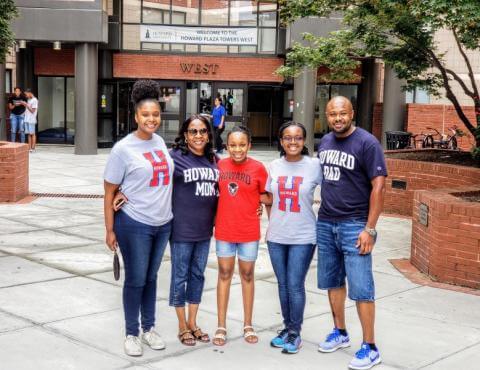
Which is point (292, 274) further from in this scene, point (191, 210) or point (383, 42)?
point (383, 42)

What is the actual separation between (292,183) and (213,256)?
12.1ft

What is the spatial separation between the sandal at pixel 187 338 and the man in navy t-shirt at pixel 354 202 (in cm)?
122

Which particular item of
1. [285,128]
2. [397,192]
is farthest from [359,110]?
[285,128]

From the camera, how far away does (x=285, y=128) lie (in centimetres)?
542

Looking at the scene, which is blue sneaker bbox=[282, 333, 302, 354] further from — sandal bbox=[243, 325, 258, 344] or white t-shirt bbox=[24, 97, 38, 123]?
white t-shirt bbox=[24, 97, 38, 123]

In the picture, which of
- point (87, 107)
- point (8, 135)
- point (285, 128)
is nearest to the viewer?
point (285, 128)

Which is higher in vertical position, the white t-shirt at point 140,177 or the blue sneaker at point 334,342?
the white t-shirt at point 140,177

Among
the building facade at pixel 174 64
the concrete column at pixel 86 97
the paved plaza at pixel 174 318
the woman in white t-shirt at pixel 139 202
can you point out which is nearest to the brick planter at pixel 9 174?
the paved plaza at pixel 174 318

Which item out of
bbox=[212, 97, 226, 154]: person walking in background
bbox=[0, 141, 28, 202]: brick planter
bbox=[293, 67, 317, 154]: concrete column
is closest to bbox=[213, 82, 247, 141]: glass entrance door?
bbox=[212, 97, 226, 154]: person walking in background

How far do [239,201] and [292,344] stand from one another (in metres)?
1.14

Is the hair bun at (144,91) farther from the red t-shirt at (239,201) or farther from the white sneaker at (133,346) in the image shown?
the white sneaker at (133,346)

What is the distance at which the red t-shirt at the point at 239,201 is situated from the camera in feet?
17.7

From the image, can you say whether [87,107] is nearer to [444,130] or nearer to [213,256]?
[444,130]

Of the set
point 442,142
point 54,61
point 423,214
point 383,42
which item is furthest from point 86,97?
point 423,214
